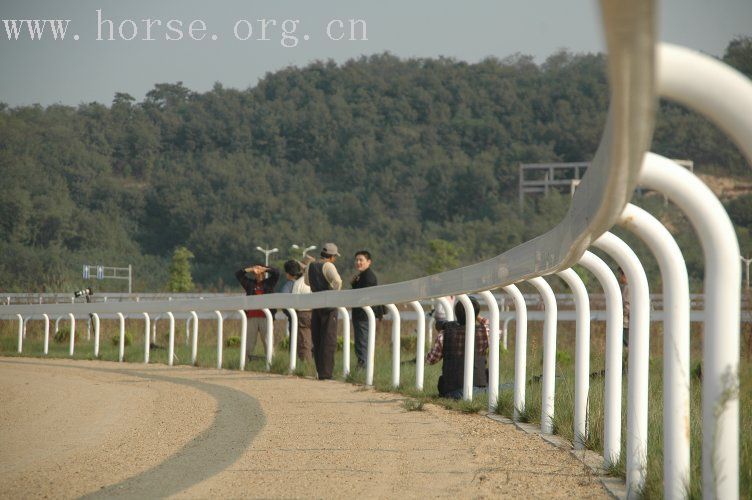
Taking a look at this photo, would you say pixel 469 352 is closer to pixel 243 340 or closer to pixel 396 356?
pixel 396 356

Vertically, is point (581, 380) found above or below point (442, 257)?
above

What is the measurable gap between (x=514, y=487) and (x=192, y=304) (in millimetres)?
13006

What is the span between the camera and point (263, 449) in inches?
269

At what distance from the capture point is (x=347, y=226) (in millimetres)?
107375

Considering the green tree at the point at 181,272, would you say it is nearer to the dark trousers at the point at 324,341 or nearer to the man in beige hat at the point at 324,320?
the man in beige hat at the point at 324,320

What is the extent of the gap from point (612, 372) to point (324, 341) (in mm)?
8222

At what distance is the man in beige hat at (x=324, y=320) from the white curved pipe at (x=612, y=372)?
25.6ft

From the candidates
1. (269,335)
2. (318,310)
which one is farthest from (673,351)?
(269,335)

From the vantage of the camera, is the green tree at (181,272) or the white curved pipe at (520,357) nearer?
the white curved pipe at (520,357)

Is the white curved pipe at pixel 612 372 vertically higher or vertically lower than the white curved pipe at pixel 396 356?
higher

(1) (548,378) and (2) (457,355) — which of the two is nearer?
(1) (548,378)

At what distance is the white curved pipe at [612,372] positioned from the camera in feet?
18.8

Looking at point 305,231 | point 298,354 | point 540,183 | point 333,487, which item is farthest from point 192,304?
point 540,183

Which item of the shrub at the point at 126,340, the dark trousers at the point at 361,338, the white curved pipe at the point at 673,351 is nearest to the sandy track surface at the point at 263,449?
the white curved pipe at the point at 673,351
